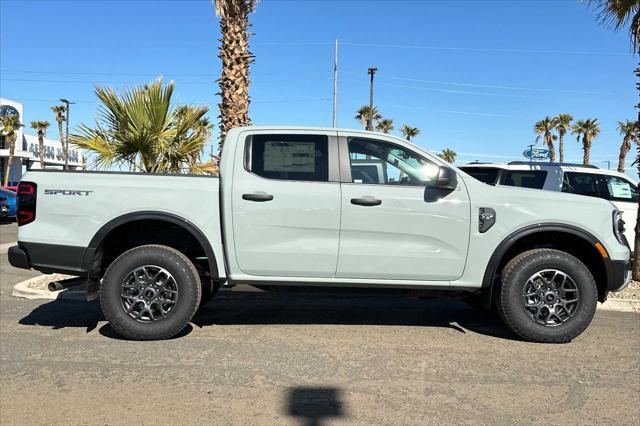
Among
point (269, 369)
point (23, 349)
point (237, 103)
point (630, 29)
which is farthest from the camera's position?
point (237, 103)

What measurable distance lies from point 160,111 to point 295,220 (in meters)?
4.51

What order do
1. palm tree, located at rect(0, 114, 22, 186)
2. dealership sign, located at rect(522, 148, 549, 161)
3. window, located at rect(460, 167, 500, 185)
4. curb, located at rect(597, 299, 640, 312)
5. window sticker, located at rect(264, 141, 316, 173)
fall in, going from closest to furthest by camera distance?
window sticker, located at rect(264, 141, 316, 173) → curb, located at rect(597, 299, 640, 312) → window, located at rect(460, 167, 500, 185) → dealership sign, located at rect(522, 148, 549, 161) → palm tree, located at rect(0, 114, 22, 186)

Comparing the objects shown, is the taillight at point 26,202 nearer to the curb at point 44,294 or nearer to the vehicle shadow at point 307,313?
the vehicle shadow at point 307,313

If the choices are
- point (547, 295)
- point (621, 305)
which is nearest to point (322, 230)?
point (547, 295)

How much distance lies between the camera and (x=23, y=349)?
4.63 meters

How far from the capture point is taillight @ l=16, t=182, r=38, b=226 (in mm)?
4746

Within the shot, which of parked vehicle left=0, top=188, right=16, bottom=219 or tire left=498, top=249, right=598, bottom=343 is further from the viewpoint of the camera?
parked vehicle left=0, top=188, right=16, bottom=219

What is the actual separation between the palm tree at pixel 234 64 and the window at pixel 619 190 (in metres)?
6.52

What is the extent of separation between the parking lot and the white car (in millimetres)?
3343

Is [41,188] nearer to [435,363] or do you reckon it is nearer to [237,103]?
[435,363]

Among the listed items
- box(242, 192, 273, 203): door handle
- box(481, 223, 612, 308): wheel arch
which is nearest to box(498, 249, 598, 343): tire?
box(481, 223, 612, 308): wheel arch

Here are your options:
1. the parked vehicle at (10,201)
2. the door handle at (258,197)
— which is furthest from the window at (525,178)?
the parked vehicle at (10,201)

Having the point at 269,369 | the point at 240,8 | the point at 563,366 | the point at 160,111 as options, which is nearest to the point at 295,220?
the point at 269,369

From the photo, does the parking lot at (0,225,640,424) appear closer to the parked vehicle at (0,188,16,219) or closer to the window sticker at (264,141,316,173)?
the window sticker at (264,141,316,173)
